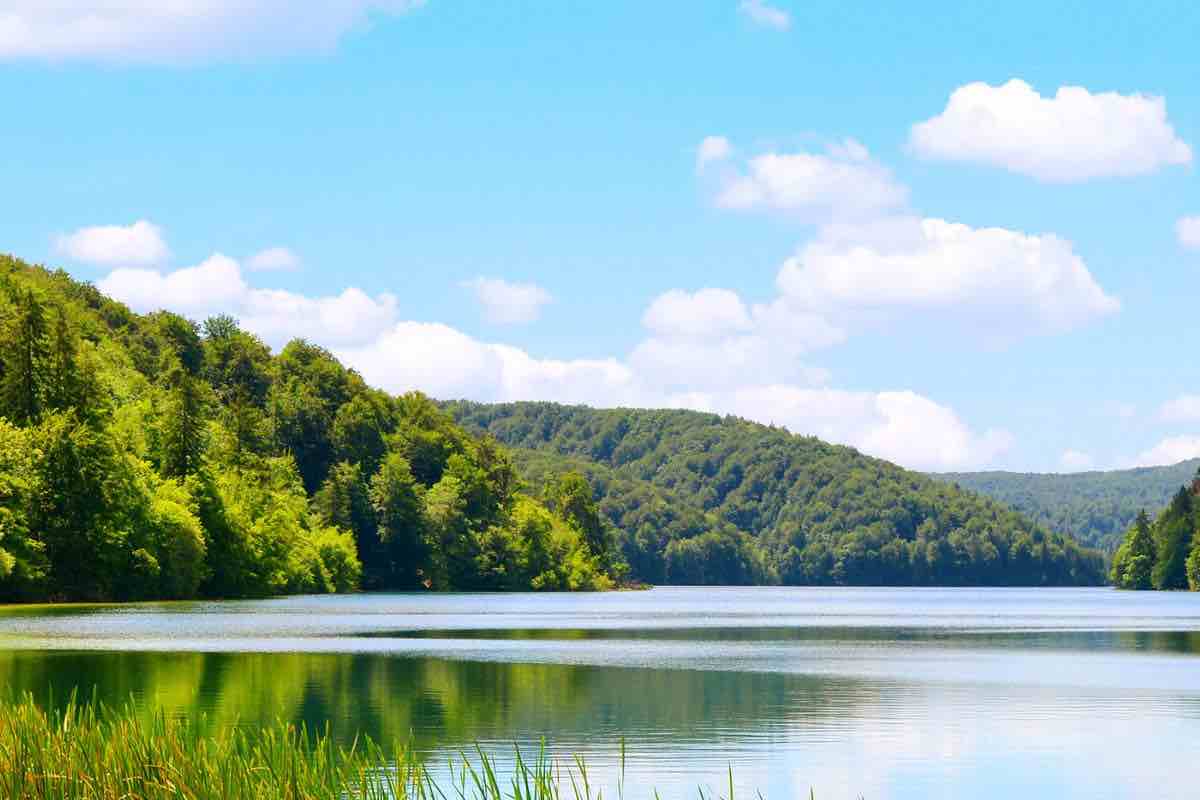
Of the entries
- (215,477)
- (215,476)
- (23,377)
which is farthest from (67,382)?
(215,476)

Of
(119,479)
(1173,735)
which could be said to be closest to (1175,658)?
(1173,735)

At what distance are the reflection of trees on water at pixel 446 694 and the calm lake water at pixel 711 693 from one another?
11 centimetres

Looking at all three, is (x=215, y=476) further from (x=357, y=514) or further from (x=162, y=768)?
(x=162, y=768)

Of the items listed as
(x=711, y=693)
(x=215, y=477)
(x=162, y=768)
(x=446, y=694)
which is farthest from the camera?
(x=215, y=477)

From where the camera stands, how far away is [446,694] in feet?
141

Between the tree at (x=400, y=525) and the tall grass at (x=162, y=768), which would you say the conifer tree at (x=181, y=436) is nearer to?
the tree at (x=400, y=525)

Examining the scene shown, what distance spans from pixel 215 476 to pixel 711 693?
3546 inches

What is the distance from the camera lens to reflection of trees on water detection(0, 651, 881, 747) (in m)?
35.7

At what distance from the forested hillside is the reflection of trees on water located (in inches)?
1654

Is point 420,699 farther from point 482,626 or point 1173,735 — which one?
point 482,626

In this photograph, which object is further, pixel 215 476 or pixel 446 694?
pixel 215 476

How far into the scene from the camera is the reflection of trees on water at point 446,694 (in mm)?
35688

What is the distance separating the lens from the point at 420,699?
4131 centimetres

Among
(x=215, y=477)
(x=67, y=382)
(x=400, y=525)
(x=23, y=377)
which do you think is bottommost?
(x=400, y=525)
